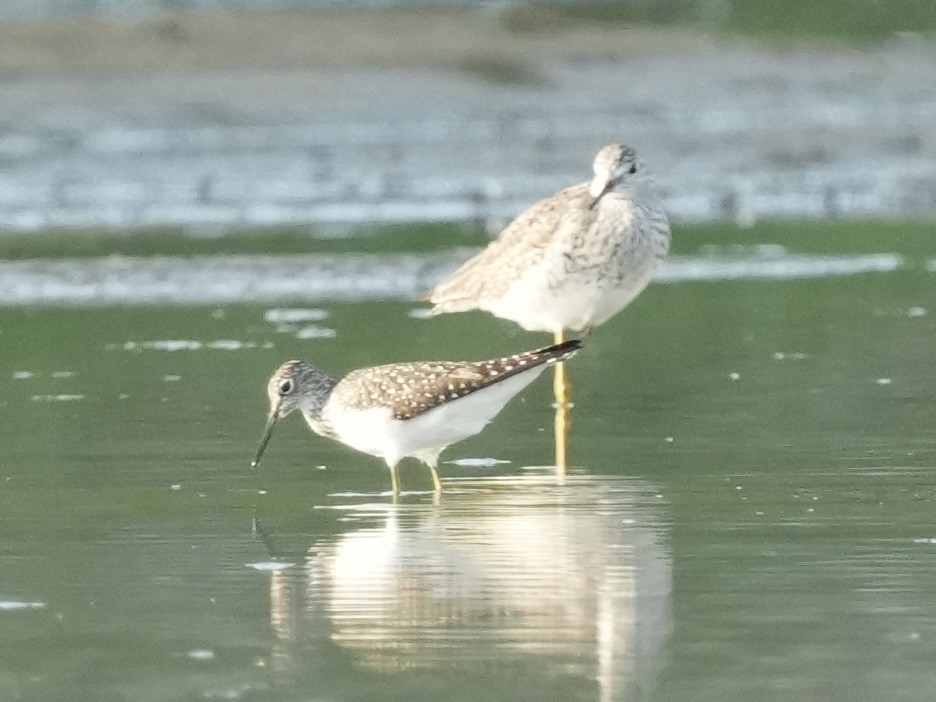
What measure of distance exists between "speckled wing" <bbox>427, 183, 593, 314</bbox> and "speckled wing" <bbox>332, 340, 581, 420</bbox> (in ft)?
7.11

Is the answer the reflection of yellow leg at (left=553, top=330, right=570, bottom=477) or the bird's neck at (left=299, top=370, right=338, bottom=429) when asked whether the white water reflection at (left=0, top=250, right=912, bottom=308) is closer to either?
the reflection of yellow leg at (left=553, top=330, right=570, bottom=477)

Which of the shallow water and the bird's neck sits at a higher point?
the bird's neck

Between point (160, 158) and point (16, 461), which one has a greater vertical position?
point (160, 158)

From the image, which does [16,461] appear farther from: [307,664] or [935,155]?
[935,155]

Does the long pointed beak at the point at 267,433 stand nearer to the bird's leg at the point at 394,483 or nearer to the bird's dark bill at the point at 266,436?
the bird's dark bill at the point at 266,436

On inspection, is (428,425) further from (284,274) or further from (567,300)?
(284,274)

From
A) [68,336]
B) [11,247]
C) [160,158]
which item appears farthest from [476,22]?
[68,336]

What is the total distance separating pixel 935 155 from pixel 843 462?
42.2ft

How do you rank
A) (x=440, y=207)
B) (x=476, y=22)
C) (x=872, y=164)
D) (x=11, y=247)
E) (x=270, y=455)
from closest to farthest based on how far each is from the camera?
(x=270, y=455), (x=11, y=247), (x=440, y=207), (x=872, y=164), (x=476, y=22)

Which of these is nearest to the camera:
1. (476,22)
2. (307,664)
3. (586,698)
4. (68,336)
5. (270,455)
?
(586,698)

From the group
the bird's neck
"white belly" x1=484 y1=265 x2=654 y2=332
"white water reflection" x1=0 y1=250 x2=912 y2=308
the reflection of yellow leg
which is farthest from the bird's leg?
"white water reflection" x1=0 y1=250 x2=912 y2=308

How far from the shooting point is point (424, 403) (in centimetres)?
848

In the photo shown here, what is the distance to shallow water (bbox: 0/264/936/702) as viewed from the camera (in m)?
5.90

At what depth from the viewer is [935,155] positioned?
21.0 m
